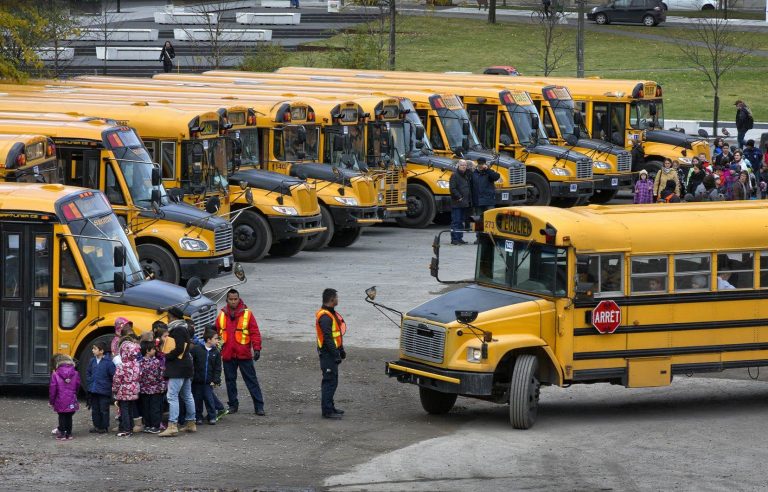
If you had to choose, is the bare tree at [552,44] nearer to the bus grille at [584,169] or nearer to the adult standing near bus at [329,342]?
the bus grille at [584,169]

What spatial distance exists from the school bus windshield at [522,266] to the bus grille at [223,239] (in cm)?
700

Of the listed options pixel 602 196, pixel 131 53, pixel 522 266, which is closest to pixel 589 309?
pixel 522 266

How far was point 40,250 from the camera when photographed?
16.7 m

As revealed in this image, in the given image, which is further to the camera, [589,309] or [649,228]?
[649,228]

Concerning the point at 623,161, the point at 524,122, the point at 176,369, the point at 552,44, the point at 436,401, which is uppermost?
the point at 552,44

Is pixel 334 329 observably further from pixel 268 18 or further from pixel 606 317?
pixel 268 18

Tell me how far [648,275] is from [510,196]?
1647cm

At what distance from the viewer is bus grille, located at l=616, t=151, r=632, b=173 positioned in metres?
35.6

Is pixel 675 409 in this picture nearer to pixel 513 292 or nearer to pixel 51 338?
pixel 513 292

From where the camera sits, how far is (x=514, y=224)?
16.4m

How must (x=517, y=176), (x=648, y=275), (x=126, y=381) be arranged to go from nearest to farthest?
(x=126, y=381) → (x=648, y=275) → (x=517, y=176)

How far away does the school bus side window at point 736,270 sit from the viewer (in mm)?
16516

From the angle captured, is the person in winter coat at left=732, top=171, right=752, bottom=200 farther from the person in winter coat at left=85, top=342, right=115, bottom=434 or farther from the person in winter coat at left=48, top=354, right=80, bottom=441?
the person in winter coat at left=48, top=354, right=80, bottom=441

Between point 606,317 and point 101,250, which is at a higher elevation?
point 101,250
